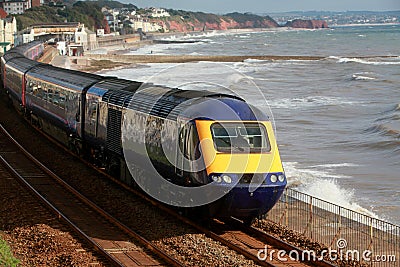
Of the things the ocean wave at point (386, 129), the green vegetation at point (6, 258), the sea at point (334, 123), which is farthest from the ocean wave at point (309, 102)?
the green vegetation at point (6, 258)

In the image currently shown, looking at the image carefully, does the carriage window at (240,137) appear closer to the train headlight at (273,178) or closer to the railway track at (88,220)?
the train headlight at (273,178)

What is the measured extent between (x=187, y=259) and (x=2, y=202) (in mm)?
6707

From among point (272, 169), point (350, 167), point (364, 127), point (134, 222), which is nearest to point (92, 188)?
point (134, 222)

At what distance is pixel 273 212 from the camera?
17.5 metres

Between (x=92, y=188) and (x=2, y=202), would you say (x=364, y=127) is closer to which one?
(x=92, y=188)

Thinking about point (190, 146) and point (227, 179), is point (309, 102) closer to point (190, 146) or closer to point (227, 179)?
point (190, 146)

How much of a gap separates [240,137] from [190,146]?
3.44 ft

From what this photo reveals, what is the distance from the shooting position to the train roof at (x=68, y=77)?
75.5 feet

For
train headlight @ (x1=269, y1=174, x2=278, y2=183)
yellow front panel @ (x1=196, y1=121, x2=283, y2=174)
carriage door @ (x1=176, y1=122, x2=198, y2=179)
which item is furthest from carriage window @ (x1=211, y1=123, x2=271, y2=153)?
train headlight @ (x1=269, y1=174, x2=278, y2=183)

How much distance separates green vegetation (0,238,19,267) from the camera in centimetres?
1245

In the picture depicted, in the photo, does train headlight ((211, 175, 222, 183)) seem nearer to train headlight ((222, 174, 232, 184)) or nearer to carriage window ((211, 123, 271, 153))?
train headlight ((222, 174, 232, 184))

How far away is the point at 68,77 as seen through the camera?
82.7 ft

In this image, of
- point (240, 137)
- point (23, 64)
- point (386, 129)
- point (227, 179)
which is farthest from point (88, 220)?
point (386, 129)

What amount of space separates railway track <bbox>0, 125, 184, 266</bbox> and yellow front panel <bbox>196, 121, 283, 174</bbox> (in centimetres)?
204
